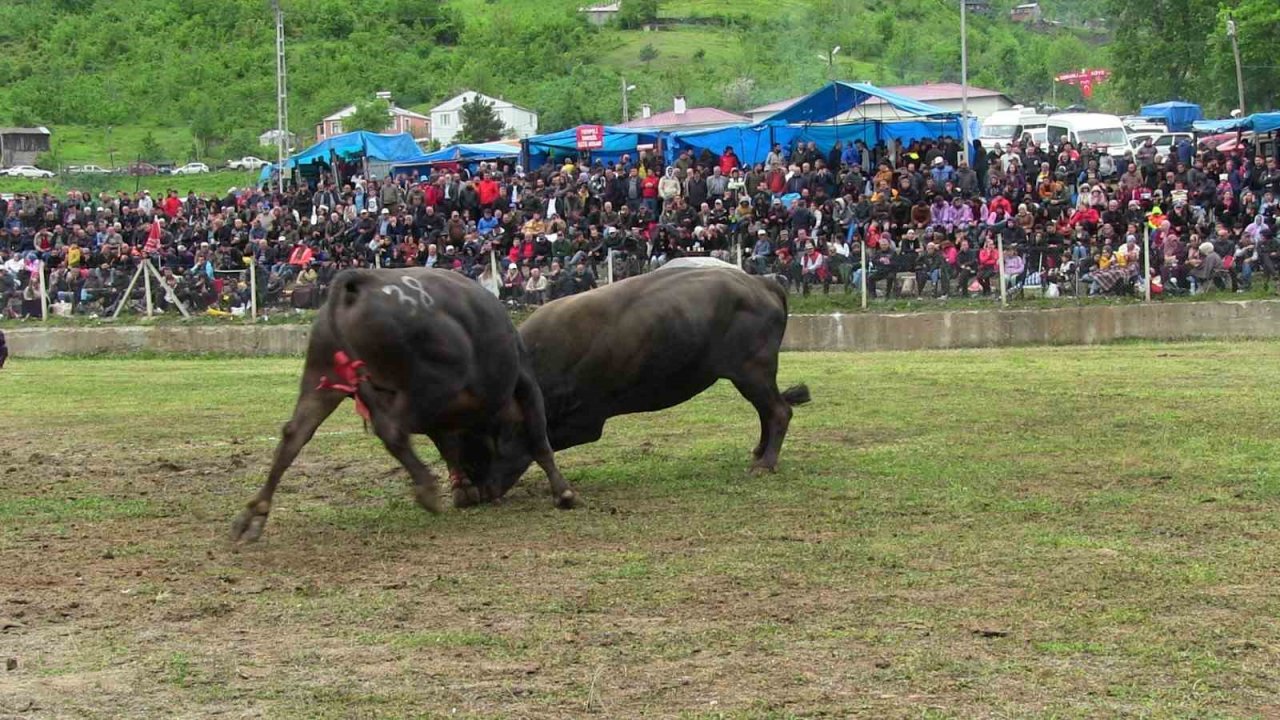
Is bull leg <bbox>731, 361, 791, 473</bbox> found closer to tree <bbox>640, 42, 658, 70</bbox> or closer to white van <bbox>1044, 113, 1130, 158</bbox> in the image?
white van <bbox>1044, 113, 1130, 158</bbox>

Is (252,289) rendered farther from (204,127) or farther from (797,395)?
(204,127)

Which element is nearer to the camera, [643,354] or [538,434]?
[538,434]

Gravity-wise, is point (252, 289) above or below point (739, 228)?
below

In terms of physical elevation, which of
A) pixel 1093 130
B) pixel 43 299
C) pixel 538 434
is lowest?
pixel 538 434

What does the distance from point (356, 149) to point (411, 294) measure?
39026 millimetres

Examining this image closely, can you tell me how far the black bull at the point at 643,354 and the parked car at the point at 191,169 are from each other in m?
96.6

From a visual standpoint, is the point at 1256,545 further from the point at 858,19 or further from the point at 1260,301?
the point at 858,19

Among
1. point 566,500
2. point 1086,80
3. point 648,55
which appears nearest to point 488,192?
point 566,500

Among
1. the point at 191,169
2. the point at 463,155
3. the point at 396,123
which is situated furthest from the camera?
the point at 396,123

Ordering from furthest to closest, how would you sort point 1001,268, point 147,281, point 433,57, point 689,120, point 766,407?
point 433,57 → point 689,120 → point 147,281 → point 1001,268 → point 766,407

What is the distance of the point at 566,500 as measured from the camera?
10.8 metres

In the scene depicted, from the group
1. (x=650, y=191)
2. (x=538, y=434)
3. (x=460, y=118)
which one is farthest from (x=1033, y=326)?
(x=460, y=118)

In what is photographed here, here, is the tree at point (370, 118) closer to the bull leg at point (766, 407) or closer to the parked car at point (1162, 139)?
the parked car at point (1162, 139)

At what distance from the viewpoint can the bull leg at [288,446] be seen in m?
9.80
